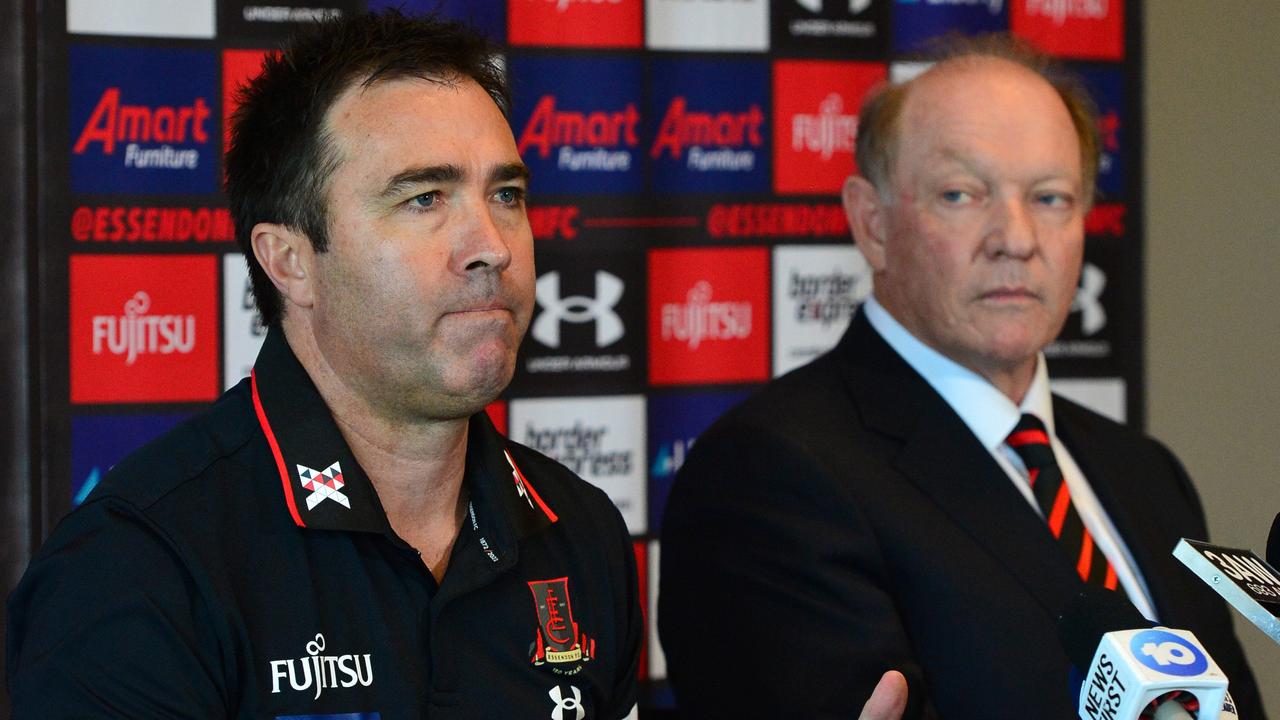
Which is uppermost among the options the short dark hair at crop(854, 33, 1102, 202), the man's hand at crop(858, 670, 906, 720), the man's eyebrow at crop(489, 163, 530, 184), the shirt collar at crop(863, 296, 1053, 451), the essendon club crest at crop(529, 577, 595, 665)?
the short dark hair at crop(854, 33, 1102, 202)

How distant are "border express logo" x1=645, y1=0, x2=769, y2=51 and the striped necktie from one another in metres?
→ 1.11

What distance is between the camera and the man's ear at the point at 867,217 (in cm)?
229

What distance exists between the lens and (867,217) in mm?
2316

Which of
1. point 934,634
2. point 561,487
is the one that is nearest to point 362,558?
point 561,487

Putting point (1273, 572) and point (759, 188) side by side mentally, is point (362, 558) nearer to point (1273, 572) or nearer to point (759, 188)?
point (1273, 572)

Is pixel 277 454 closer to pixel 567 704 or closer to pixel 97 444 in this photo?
pixel 567 704

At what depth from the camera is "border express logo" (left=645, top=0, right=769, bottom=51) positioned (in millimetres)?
2852

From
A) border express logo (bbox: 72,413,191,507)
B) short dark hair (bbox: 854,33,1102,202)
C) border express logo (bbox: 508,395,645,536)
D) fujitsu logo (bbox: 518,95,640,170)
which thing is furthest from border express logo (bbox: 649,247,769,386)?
border express logo (bbox: 72,413,191,507)

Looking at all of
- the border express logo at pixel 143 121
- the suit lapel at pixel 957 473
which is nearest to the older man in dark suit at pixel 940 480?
the suit lapel at pixel 957 473

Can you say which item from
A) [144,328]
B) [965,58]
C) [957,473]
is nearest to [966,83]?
[965,58]

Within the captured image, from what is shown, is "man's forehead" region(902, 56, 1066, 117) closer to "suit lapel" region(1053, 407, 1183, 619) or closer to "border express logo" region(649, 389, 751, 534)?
"suit lapel" region(1053, 407, 1183, 619)

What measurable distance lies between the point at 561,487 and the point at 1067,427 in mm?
915

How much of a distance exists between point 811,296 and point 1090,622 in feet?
5.87

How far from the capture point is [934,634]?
190 centimetres
